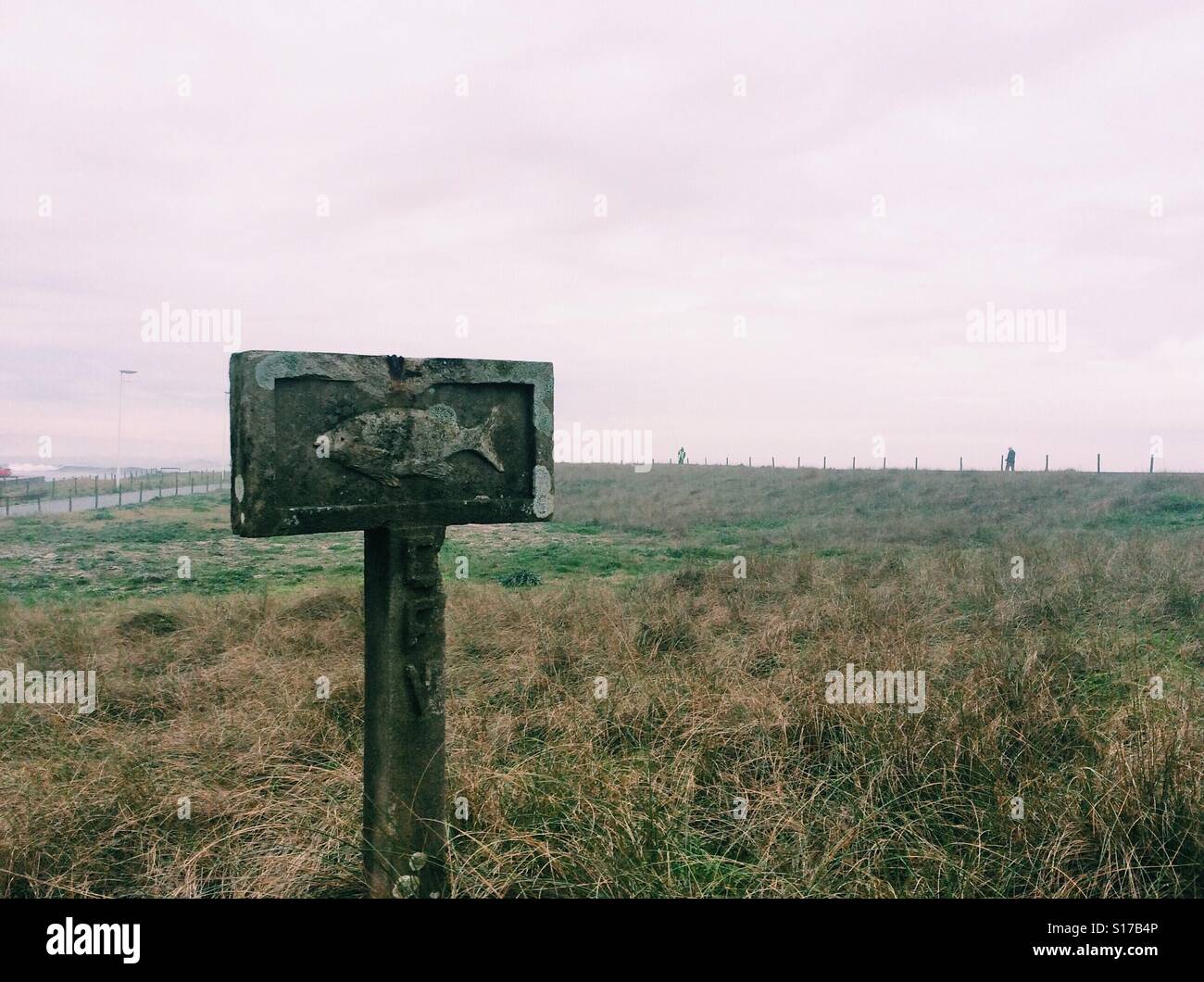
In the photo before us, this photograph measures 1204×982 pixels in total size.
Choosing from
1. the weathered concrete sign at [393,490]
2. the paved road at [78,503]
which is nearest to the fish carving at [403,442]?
the weathered concrete sign at [393,490]

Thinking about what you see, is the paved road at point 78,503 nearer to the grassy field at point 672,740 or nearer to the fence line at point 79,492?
the fence line at point 79,492

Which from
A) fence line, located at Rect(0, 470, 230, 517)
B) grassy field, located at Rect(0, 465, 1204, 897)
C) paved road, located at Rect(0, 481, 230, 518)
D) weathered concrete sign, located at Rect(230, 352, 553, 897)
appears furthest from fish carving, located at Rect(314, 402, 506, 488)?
fence line, located at Rect(0, 470, 230, 517)

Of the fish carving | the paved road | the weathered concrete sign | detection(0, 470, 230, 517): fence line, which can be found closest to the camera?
the weathered concrete sign

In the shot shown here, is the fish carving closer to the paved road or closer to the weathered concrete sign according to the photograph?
the weathered concrete sign

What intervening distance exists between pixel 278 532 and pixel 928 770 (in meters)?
3.03

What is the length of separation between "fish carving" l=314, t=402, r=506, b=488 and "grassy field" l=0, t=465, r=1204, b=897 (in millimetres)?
1399

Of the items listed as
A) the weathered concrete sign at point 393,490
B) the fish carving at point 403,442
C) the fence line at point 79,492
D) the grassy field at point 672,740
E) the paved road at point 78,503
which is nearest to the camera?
the weathered concrete sign at point 393,490

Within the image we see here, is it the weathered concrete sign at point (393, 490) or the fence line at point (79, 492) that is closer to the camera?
the weathered concrete sign at point (393, 490)

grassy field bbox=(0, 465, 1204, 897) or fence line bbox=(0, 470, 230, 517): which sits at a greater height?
fence line bbox=(0, 470, 230, 517)

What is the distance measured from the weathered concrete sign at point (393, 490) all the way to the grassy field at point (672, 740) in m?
0.29

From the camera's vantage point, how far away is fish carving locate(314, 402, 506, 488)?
2.70m

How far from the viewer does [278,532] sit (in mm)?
2627

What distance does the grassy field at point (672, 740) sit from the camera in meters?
2.93

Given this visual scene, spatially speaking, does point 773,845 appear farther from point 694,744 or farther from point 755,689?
point 755,689
